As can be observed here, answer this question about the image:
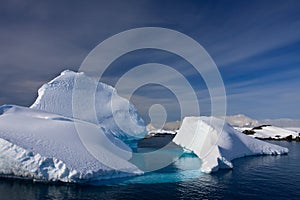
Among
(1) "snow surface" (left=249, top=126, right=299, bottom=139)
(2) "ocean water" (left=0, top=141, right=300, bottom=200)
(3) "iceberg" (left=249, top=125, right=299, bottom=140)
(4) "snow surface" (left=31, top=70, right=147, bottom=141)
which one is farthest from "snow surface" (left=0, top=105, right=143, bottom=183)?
(1) "snow surface" (left=249, top=126, right=299, bottom=139)

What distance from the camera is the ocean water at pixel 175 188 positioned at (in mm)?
16297

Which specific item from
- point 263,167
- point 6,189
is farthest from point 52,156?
point 263,167

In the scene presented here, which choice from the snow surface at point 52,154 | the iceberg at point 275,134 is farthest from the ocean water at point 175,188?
the iceberg at point 275,134

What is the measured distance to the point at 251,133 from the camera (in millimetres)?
85938

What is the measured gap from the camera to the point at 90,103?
1742 inches

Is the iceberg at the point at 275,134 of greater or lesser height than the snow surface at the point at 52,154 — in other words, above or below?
above

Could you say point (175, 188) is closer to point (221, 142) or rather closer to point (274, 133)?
point (221, 142)

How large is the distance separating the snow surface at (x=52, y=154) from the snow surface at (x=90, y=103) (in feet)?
54.0

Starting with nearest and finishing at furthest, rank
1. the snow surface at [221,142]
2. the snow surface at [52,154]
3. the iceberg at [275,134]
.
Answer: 1. the snow surface at [52,154]
2. the snow surface at [221,142]
3. the iceberg at [275,134]

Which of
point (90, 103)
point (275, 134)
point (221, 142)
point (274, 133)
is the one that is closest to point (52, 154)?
point (221, 142)

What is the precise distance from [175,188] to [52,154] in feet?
31.7

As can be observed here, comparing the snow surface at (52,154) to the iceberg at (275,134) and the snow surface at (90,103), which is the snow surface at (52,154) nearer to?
the snow surface at (90,103)

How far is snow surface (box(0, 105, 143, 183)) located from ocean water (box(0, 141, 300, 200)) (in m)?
0.77

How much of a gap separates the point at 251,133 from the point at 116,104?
5768 cm
